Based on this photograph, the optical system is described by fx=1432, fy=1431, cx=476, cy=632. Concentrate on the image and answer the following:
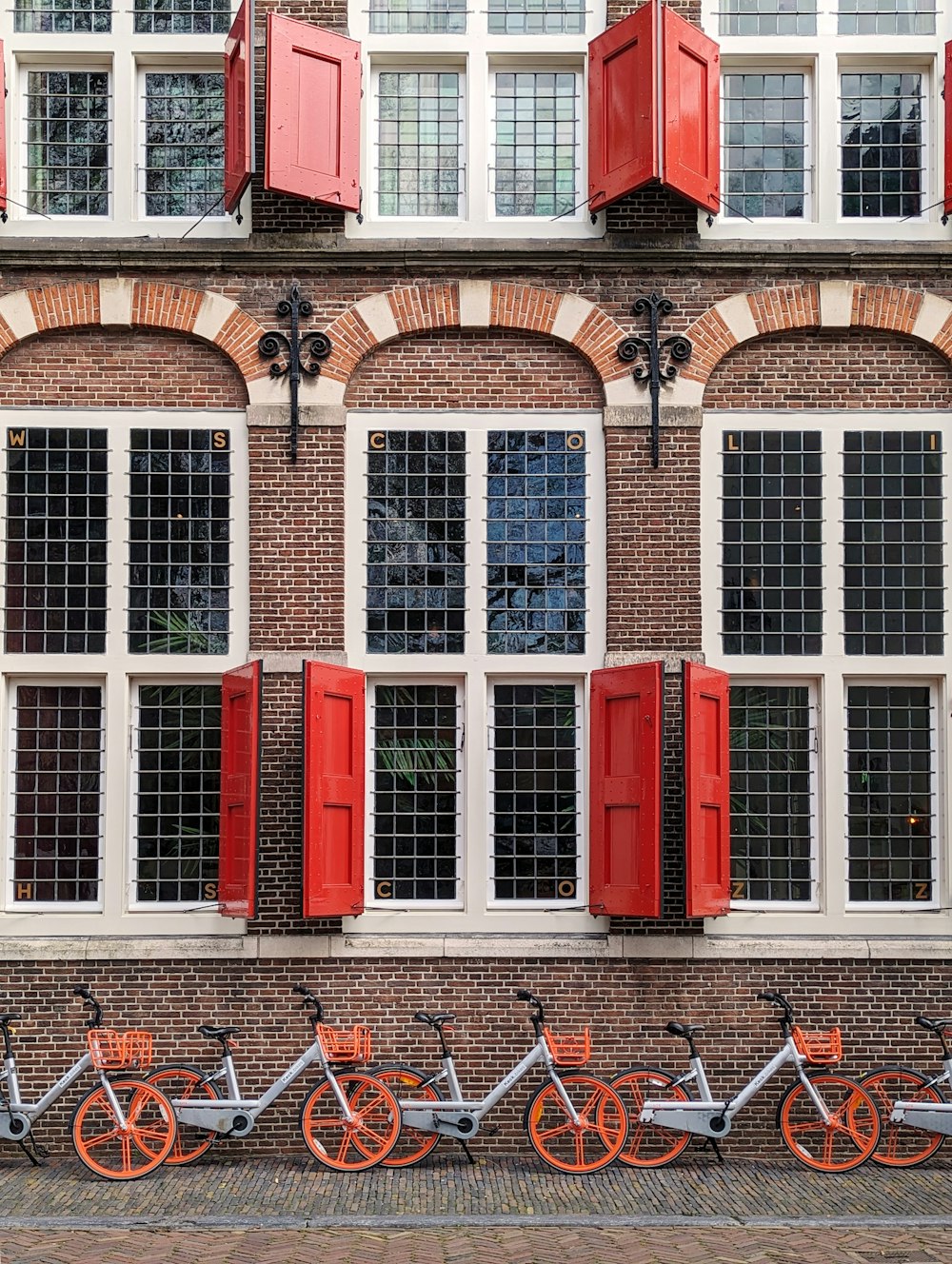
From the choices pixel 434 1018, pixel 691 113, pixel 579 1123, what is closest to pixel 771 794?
pixel 579 1123

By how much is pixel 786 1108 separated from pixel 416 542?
17.5 feet

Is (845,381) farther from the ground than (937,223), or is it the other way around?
(937,223)

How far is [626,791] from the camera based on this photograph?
1120 cm

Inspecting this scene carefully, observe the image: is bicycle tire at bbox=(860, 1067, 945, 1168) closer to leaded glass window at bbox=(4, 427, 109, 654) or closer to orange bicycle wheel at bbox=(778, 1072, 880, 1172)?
orange bicycle wheel at bbox=(778, 1072, 880, 1172)

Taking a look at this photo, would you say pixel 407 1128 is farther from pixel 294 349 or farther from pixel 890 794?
pixel 294 349

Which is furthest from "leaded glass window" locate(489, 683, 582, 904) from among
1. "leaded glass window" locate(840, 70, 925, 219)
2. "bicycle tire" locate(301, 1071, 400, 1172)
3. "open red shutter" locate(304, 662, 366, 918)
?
"leaded glass window" locate(840, 70, 925, 219)

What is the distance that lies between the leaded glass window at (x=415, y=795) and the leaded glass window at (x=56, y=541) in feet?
8.20

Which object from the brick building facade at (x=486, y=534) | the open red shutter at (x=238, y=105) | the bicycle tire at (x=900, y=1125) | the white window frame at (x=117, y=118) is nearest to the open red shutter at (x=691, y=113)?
the brick building facade at (x=486, y=534)

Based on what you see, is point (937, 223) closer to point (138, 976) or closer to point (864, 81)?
point (864, 81)

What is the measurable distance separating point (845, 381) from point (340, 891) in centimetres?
594

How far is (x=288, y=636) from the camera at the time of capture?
11688mm

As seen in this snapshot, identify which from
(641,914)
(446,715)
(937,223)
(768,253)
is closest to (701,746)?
(641,914)

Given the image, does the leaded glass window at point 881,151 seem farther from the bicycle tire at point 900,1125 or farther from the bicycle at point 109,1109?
the bicycle at point 109,1109

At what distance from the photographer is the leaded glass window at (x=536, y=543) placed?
1191 centimetres
